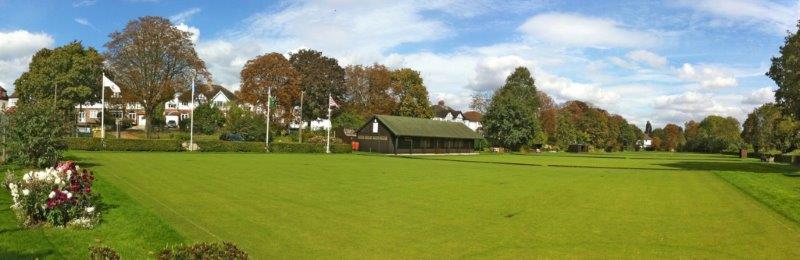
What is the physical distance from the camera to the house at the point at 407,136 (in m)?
63.0

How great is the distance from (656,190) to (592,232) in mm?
10533

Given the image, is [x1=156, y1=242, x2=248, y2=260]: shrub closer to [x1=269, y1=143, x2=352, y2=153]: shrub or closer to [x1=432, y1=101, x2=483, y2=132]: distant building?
[x1=269, y1=143, x2=352, y2=153]: shrub

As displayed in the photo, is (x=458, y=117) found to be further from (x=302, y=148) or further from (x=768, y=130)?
(x=302, y=148)

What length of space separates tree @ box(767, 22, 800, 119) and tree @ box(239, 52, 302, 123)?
53.1 metres

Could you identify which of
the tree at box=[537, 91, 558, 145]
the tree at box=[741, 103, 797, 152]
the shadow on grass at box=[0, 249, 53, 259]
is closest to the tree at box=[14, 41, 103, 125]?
the shadow on grass at box=[0, 249, 53, 259]

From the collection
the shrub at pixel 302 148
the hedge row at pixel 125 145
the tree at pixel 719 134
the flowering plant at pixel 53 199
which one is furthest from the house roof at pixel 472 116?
the flowering plant at pixel 53 199

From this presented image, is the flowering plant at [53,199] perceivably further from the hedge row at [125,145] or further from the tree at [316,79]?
the tree at [316,79]

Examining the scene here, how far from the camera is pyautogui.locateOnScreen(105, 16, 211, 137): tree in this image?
190 feet

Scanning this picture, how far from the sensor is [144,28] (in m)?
58.5

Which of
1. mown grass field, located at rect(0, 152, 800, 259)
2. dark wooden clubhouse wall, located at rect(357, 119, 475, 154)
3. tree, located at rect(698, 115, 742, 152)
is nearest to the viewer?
mown grass field, located at rect(0, 152, 800, 259)

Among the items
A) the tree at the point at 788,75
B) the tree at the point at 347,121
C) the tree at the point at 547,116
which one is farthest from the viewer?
the tree at the point at 547,116

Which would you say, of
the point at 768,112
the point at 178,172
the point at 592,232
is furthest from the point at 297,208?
the point at 768,112

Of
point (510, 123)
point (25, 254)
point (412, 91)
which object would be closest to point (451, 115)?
point (412, 91)

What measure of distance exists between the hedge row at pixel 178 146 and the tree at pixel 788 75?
37169mm
